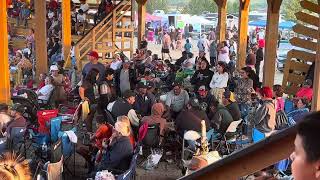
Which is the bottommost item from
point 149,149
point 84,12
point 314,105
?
point 149,149

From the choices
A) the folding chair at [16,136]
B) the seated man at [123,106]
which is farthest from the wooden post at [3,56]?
the seated man at [123,106]

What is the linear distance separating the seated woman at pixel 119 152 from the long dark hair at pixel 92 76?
3.71m

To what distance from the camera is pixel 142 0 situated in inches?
783

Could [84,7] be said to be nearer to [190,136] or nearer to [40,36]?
[40,36]

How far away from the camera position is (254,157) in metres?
1.20

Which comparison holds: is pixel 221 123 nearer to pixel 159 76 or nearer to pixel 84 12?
pixel 159 76

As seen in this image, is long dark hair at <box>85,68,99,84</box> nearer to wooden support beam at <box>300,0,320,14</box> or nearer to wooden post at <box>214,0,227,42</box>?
wooden support beam at <box>300,0,320,14</box>

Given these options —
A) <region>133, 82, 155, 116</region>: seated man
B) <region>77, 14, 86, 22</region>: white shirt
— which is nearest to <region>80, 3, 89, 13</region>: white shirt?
<region>77, 14, 86, 22</region>: white shirt

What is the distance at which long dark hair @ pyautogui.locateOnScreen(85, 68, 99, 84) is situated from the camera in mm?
10402

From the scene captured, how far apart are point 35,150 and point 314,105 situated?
4.20 metres

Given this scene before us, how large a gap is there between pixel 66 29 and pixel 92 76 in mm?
6610

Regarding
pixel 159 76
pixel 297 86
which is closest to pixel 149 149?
pixel 159 76

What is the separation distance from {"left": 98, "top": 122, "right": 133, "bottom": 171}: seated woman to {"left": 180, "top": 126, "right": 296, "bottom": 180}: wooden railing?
5547 mm

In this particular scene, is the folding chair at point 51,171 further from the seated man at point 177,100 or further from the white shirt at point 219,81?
the white shirt at point 219,81
